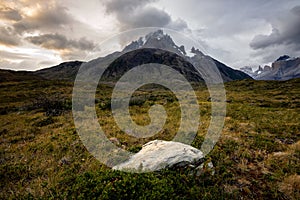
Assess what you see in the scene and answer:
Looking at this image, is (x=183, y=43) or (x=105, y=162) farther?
(x=183, y=43)

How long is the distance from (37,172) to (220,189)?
259 inches

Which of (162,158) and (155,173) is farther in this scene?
(162,158)

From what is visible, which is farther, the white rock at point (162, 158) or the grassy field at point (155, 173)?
the white rock at point (162, 158)

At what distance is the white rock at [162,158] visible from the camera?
6.91 meters

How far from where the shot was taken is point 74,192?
5.78m

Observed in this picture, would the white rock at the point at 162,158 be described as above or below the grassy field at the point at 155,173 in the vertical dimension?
above

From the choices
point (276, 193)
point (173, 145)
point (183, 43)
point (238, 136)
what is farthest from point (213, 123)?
point (276, 193)

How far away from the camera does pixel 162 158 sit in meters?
7.29

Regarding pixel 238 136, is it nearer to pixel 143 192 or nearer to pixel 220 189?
pixel 220 189

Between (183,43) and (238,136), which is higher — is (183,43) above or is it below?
above

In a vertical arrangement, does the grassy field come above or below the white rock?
below

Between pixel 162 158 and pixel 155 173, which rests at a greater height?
pixel 162 158

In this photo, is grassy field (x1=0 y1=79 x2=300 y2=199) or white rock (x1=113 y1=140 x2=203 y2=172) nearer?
grassy field (x1=0 y1=79 x2=300 y2=199)

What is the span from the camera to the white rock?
6914mm
